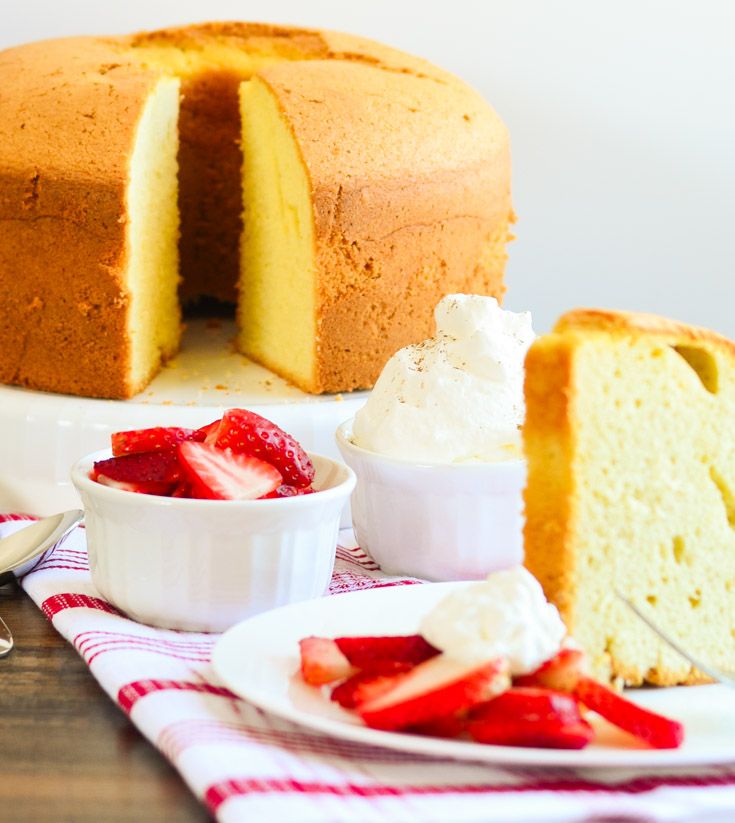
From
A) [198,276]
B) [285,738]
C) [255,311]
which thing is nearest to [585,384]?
[285,738]

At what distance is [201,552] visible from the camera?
1.44 metres

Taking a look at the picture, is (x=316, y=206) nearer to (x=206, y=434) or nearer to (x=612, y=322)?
(x=206, y=434)

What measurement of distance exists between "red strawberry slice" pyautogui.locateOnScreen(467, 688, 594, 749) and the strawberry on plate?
1.80 ft

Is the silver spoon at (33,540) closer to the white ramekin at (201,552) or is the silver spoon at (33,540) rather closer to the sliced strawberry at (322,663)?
the white ramekin at (201,552)

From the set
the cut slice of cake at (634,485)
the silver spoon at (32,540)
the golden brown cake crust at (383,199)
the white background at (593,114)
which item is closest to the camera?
the cut slice of cake at (634,485)

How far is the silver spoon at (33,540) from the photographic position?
1.59m

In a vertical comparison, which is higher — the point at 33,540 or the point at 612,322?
the point at 612,322

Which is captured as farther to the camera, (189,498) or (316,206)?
(316,206)

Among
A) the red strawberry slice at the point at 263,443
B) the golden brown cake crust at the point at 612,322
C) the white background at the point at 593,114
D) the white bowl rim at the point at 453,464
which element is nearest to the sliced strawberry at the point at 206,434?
the red strawberry slice at the point at 263,443

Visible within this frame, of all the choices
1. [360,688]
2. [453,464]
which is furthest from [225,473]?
[360,688]

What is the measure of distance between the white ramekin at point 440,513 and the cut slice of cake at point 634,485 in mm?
362

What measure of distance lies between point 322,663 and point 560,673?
20cm

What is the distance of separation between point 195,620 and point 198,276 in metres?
1.42

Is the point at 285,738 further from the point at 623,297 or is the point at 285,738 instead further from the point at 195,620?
the point at 623,297
